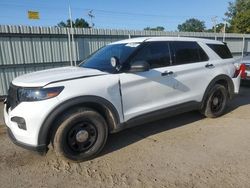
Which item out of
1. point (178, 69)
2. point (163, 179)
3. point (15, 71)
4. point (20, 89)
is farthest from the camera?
point (15, 71)

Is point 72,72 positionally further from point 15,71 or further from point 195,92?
point 15,71

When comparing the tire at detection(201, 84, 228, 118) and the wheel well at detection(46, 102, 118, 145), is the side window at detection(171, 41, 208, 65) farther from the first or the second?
the wheel well at detection(46, 102, 118, 145)

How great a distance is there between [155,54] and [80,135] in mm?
1962

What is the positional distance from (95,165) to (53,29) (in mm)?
6842

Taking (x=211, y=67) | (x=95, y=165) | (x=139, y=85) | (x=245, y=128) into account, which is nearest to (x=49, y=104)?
(x=95, y=165)

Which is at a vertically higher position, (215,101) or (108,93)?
(108,93)

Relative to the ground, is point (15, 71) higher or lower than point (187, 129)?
higher

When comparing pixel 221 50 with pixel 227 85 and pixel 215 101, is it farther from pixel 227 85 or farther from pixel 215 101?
pixel 215 101

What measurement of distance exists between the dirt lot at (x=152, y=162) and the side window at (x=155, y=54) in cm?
138

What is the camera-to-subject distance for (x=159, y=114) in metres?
4.40

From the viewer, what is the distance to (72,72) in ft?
12.7

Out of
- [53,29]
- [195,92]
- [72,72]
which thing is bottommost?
[195,92]

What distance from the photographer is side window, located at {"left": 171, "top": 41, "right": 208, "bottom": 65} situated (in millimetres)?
4707

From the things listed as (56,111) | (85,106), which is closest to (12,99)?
(56,111)
